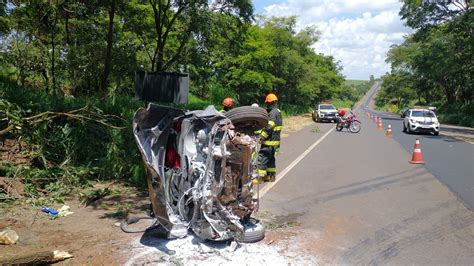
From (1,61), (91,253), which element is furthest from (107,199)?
(1,61)

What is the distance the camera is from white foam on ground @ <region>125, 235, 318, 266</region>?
16.3ft

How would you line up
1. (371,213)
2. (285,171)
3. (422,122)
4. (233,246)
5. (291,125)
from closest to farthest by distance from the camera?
1. (233,246)
2. (371,213)
3. (285,171)
4. (422,122)
5. (291,125)

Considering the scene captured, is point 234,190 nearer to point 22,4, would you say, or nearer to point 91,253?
point 91,253

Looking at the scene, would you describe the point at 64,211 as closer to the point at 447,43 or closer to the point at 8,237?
the point at 8,237

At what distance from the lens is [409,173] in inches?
450

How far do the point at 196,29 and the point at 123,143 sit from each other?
8.93 meters

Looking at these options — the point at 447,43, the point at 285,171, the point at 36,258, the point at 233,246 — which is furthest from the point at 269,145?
the point at 447,43

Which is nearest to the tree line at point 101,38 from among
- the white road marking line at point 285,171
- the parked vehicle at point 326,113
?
the white road marking line at point 285,171

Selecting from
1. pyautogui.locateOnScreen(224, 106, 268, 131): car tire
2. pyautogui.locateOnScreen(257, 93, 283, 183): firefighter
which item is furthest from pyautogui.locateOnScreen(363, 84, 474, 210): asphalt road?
pyautogui.locateOnScreen(224, 106, 268, 131): car tire

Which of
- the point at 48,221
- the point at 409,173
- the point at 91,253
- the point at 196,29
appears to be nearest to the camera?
the point at 91,253

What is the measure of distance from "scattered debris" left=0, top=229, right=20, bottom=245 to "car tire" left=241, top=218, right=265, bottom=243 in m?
2.73

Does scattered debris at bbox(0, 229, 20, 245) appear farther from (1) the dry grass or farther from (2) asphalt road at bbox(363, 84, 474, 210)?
(1) the dry grass

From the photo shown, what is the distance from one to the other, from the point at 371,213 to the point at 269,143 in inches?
89.5

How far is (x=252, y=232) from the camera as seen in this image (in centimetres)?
567
